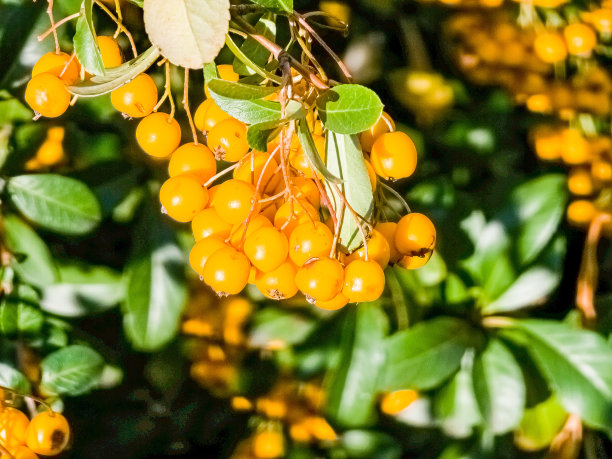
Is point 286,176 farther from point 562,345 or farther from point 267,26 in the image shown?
point 562,345

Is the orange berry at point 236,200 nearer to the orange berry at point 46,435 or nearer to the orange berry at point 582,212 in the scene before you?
the orange berry at point 46,435

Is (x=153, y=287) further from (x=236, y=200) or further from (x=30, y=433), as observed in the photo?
(x=236, y=200)

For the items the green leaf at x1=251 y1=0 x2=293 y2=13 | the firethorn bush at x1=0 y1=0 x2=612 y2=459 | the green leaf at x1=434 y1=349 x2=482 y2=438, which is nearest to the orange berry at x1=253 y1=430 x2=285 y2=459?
the firethorn bush at x1=0 y1=0 x2=612 y2=459

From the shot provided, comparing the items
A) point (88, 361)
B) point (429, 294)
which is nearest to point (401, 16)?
point (429, 294)

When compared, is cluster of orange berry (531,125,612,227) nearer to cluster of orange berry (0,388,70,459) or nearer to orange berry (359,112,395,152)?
orange berry (359,112,395,152)

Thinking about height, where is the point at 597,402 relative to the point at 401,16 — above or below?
below
